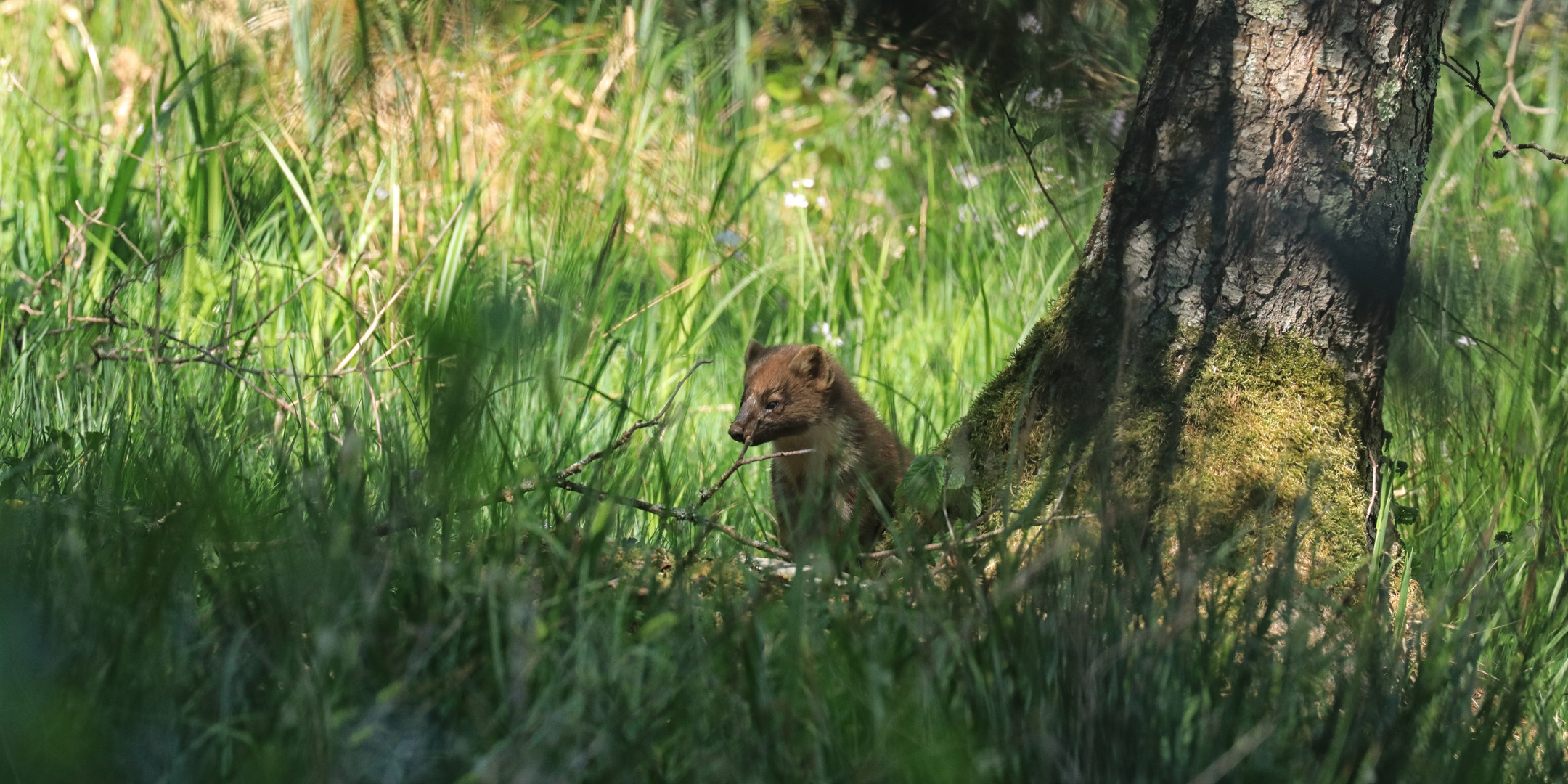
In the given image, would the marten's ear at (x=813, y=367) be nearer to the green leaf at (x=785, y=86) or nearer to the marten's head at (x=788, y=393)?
the marten's head at (x=788, y=393)

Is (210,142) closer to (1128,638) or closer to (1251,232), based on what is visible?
(1251,232)

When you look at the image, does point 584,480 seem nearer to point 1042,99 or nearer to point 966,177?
point 1042,99

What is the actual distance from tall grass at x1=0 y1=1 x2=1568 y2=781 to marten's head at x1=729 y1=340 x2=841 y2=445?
206mm

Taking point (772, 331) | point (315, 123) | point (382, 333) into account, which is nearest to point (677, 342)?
point (772, 331)

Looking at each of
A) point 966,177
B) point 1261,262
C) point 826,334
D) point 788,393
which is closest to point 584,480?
point 788,393

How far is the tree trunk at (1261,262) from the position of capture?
251 cm

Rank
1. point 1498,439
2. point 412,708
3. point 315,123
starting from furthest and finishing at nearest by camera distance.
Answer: point 315,123 < point 1498,439 < point 412,708

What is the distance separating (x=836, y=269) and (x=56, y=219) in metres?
2.75

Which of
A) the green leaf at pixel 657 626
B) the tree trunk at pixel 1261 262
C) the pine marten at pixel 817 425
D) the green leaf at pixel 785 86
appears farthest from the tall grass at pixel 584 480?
the green leaf at pixel 785 86

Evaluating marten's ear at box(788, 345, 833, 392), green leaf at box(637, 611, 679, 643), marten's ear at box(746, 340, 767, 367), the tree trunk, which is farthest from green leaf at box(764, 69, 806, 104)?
green leaf at box(637, 611, 679, 643)

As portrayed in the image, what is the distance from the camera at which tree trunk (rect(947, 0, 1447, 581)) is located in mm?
2510

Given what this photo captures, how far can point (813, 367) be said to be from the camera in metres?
3.75

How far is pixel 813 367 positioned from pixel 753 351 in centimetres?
34

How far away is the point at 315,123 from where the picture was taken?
15.3 feet
